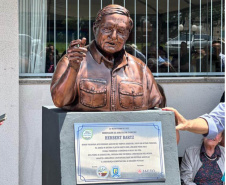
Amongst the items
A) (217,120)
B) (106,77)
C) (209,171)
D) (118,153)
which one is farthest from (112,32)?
(209,171)

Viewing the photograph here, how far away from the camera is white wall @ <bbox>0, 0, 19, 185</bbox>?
232 inches

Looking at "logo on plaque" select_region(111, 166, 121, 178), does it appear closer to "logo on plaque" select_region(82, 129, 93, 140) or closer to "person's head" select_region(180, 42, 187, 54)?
"logo on plaque" select_region(82, 129, 93, 140)

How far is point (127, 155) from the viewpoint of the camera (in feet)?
12.0

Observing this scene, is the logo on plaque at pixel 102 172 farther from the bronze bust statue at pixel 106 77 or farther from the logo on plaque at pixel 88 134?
the bronze bust statue at pixel 106 77

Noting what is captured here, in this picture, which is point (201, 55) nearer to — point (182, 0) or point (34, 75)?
point (182, 0)

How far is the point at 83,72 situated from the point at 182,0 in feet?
9.85

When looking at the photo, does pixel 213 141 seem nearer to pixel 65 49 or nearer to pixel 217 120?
pixel 217 120

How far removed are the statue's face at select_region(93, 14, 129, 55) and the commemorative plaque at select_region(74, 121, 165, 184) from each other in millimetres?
544

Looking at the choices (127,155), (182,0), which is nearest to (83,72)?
(127,155)

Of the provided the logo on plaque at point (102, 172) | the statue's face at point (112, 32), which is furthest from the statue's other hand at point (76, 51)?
the logo on plaque at point (102, 172)

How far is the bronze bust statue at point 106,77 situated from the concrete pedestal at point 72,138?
0.36ft

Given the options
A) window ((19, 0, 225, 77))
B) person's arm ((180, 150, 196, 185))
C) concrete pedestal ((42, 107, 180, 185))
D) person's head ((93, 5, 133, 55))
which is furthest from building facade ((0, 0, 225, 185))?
person's head ((93, 5, 133, 55))

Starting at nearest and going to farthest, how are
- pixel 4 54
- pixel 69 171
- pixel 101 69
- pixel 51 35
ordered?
1. pixel 69 171
2. pixel 101 69
3. pixel 4 54
4. pixel 51 35

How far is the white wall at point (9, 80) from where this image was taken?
5891mm
